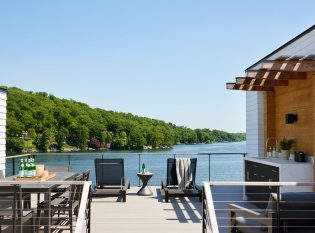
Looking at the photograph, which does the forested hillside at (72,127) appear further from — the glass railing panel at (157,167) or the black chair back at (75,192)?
the black chair back at (75,192)

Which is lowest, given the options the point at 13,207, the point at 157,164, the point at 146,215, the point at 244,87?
the point at 157,164

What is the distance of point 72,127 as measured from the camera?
48656 millimetres

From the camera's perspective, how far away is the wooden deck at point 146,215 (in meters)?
6.31

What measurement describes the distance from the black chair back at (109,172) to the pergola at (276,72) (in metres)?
2.90

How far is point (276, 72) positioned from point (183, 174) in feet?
9.91

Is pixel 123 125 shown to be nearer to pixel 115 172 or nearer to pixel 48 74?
pixel 48 74

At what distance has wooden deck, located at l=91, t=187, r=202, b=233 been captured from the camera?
248 inches

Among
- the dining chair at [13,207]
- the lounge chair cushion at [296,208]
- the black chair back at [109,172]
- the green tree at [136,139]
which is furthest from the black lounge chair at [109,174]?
the green tree at [136,139]

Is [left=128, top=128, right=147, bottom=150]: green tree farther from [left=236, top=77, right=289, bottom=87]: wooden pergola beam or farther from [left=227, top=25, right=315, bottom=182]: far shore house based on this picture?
[left=236, top=77, right=289, bottom=87]: wooden pergola beam

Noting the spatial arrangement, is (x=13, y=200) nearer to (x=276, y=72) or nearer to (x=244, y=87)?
(x=276, y=72)

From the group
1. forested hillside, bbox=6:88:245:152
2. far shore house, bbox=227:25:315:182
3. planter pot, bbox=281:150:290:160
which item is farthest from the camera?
forested hillside, bbox=6:88:245:152

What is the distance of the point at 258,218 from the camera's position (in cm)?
480

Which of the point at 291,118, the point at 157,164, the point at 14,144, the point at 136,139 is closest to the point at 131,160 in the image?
the point at 136,139

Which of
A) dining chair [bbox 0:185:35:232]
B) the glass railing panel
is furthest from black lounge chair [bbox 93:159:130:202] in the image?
the glass railing panel
